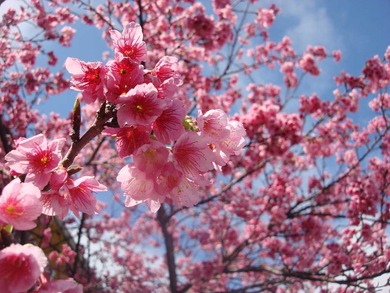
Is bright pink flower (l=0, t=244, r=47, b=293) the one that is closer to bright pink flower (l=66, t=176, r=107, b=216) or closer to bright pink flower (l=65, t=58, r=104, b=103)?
bright pink flower (l=66, t=176, r=107, b=216)

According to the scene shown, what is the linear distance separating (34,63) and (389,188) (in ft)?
24.7

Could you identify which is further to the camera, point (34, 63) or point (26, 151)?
point (34, 63)

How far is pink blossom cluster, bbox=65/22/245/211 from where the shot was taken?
4.73 feet

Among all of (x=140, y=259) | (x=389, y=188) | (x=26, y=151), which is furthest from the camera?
(x=140, y=259)

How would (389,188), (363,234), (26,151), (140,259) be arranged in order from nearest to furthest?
(26,151) → (363,234) → (389,188) → (140,259)

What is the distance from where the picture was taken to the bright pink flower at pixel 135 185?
1554mm

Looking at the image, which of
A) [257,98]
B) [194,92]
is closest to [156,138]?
[194,92]

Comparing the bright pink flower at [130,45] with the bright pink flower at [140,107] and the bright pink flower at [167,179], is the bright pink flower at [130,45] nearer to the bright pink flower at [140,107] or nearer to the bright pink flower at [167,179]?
the bright pink flower at [140,107]

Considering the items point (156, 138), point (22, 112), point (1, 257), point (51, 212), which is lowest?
point (1, 257)

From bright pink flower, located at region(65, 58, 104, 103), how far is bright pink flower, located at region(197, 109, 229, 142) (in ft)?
1.48

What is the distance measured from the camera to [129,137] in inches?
58.6

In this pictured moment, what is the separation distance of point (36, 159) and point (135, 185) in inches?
15.7

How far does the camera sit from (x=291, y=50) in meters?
10.2

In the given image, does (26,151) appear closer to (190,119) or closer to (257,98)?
(190,119)
